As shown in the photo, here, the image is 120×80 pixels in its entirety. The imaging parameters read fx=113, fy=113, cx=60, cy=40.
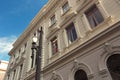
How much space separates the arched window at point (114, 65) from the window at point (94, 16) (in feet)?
8.83

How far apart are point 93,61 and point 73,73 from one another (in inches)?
64.5

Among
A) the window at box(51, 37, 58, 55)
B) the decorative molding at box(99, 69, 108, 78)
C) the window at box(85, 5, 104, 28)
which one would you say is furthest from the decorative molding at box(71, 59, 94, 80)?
the window at box(51, 37, 58, 55)

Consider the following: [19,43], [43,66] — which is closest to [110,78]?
[43,66]

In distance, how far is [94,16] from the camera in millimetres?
8273

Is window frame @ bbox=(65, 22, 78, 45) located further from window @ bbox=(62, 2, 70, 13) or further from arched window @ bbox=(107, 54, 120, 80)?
arched window @ bbox=(107, 54, 120, 80)

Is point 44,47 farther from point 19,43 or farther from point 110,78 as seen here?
point 19,43

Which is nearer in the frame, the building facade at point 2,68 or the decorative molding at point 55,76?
A: the decorative molding at point 55,76

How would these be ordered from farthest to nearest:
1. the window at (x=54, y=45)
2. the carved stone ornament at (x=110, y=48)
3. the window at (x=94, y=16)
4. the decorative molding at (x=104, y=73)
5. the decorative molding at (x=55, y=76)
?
the window at (x=54, y=45) → the decorative molding at (x=55, y=76) → the window at (x=94, y=16) → the carved stone ornament at (x=110, y=48) → the decorative molding at (x=104, y=73)

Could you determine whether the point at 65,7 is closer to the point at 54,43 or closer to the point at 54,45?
the point at 54,43

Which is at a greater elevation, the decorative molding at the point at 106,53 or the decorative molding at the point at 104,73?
the decorative molding at the point at 106,53

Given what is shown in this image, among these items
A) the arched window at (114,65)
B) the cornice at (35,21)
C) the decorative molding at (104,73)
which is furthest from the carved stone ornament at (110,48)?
the cornice at (35,21)

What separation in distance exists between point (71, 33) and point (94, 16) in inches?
92.1

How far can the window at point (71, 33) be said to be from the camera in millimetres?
9186

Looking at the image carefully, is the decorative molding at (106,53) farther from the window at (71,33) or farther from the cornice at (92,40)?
the window at (71,33)
